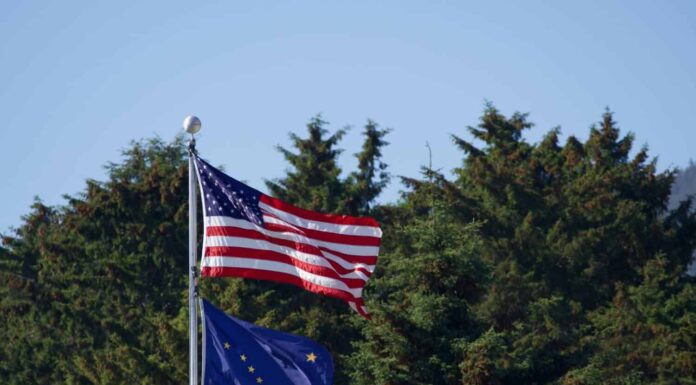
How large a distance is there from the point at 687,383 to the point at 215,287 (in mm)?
12798

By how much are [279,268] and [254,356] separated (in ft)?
3.85

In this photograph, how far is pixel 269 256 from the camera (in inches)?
760

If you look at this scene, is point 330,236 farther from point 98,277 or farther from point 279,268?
point 98,277

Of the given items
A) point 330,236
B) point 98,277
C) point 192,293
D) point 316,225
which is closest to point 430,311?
point 330,236

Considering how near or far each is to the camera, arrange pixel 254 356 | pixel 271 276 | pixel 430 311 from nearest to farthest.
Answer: pixel 254 356, pixel 271 276, pixel 430 311

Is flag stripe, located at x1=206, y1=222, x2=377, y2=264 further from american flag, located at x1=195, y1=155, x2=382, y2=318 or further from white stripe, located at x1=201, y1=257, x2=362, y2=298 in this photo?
white stripe, located at x1=201, y1=257, x2=362, y2=298

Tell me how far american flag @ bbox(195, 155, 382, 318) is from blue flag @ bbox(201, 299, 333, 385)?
672mm

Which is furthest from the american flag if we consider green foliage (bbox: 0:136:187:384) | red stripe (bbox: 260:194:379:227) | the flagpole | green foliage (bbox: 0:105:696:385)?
→ green foliage (bbox: 0:136:187:384)

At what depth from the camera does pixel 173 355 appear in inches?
1495

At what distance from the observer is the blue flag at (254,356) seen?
1888 centimetres

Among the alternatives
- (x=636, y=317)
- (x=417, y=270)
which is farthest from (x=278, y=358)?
(x=636, y=317)

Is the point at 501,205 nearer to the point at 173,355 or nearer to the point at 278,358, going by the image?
the point at 173,355

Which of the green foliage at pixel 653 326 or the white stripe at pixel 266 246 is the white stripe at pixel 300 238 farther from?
the green foliage at pixel 653 326

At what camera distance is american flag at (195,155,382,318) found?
19.2m
